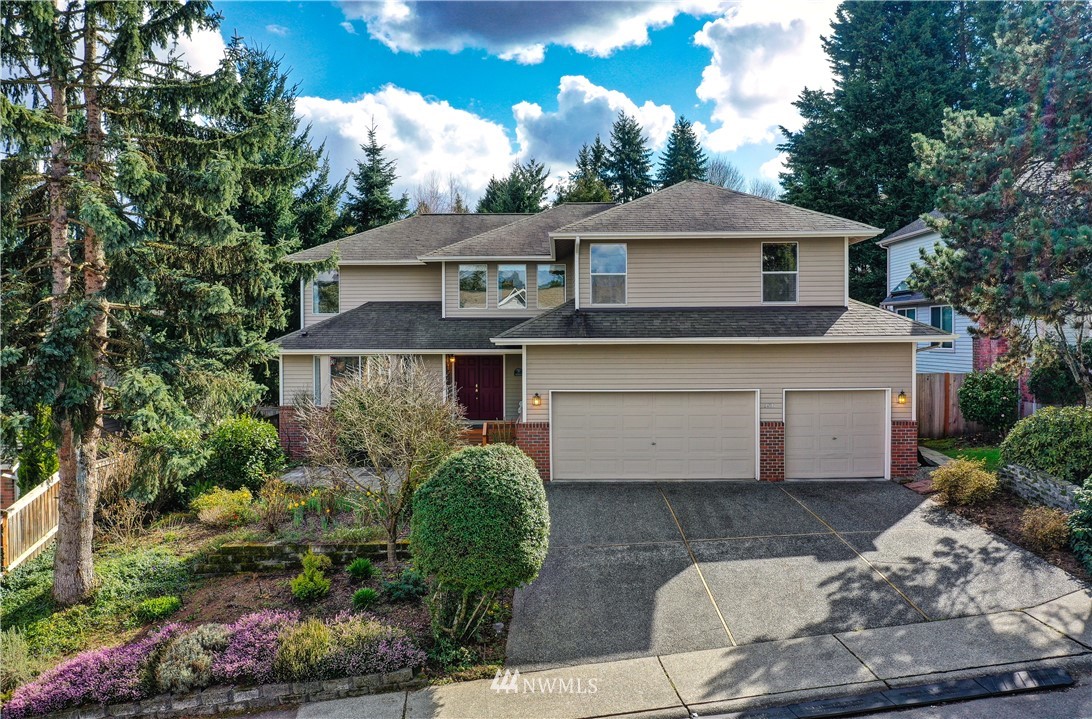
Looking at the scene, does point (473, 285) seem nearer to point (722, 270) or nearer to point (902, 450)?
point (722, 270)

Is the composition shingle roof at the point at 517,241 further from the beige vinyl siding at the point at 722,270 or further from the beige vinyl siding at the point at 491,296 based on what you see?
the beige vinyl siding at the point at 722,270

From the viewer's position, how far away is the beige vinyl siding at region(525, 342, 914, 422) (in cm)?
1247

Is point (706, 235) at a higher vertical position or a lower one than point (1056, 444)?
higher

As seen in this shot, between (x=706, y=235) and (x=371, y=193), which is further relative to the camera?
(x=371, y=193)

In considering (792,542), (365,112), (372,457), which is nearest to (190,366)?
(372,457)

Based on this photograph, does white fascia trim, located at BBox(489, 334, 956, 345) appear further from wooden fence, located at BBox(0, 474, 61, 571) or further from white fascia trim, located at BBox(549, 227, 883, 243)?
wooden fence, located at BBox(0, 474, 61, 571)

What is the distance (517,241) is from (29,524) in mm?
12792

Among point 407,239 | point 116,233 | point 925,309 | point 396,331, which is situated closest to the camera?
point 116,233

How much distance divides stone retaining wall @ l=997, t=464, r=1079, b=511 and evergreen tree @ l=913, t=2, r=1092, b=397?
2668 mm

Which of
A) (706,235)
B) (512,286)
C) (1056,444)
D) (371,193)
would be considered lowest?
(1056,444)

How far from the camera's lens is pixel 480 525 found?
6.42 m

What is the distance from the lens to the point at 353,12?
12.6 meters

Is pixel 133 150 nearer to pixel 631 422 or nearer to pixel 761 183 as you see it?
pixel 631 422

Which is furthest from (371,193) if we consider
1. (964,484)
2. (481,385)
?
(964,484)
